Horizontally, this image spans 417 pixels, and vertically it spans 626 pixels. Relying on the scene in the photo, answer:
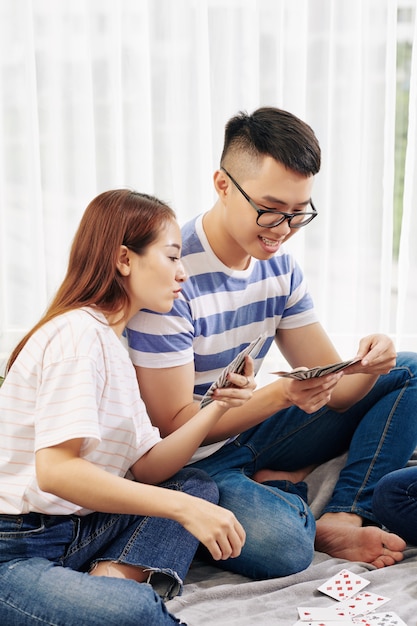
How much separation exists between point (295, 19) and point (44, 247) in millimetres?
1255

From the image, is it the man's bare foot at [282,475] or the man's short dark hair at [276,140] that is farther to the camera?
the man's bare foot at [282,475]

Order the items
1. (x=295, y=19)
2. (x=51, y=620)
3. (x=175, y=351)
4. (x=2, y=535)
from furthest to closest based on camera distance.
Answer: (x=295, y=19) < (x=175, y=351) < (x=2, y=535) < (x=51, y=620)

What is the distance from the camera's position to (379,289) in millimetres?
3240

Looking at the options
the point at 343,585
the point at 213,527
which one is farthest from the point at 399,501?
the point at 213,527

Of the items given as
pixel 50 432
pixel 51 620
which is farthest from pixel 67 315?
pixel 51 620

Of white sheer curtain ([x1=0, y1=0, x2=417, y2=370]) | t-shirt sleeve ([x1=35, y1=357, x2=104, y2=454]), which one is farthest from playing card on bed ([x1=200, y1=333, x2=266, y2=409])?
white sheer curtain ([x1=0, y1=0, x2=417, y2=370])

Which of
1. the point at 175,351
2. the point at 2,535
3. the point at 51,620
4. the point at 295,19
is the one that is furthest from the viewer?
the point at 295,19

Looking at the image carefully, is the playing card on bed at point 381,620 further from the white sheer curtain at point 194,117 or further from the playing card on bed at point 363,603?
the white sheer curtain at point 194,117

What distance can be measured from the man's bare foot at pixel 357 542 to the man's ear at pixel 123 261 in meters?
0.86

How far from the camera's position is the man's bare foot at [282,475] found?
93.7 inches

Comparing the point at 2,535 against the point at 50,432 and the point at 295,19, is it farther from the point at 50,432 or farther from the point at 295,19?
the point at 295,19

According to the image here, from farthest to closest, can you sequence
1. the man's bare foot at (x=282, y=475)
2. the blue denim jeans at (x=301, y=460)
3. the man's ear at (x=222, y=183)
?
the man's bare foot at (x=282, y=475)
the man's ear at (x=222, y=183)
the blue denim jeans at (x=301, y=460)

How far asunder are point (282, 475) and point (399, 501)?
43 cm

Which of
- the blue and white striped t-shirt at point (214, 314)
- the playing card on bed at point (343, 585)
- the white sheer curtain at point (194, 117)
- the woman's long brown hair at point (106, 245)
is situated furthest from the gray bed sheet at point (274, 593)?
the white sheer curtain at point (194, 117)
